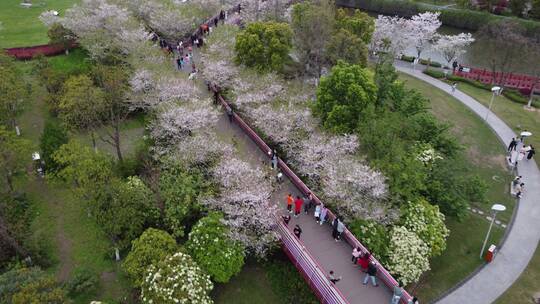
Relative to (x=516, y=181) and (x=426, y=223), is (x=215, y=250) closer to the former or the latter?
(x=426, y=223)

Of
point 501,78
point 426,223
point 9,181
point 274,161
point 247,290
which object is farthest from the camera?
point 501,78

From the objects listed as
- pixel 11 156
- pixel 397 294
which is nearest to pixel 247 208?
pixel 397 294

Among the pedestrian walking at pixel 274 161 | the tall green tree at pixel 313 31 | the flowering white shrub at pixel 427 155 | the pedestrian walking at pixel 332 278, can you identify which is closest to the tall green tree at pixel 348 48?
the tall green tree at pixel 313 31

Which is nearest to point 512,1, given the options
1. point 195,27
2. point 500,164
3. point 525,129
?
point 525,129

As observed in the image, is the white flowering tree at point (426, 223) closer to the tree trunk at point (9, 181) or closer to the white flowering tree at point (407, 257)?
the white flowering tree at point (407, 257)

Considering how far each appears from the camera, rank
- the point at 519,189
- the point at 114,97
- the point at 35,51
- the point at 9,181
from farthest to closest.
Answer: the point at 35,51
the point at 519,189
the point at 114,97
the point at 9,181

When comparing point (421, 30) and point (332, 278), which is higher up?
point (421, 30)
